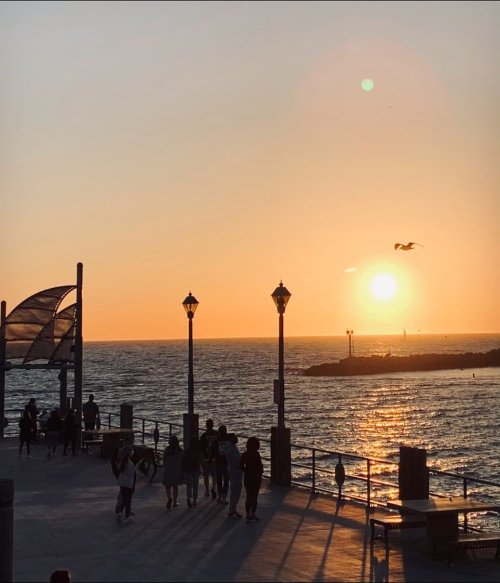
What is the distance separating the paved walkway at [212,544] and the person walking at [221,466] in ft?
0.91

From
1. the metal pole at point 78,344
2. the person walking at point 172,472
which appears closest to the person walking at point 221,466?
the person walking at point 172,472

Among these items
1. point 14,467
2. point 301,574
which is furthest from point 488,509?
point 14,467

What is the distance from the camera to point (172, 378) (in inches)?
6230

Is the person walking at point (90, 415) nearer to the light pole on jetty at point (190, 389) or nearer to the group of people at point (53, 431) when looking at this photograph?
the group of people at point (53, 431)

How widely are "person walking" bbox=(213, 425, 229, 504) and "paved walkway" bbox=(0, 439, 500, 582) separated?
10.9 inches

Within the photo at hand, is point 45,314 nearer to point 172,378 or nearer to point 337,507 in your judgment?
point 337,507

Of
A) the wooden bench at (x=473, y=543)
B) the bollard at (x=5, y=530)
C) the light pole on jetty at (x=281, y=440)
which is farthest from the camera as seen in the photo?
the light pole on jetty at (x=281, y=440)

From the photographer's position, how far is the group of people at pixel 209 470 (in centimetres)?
1667

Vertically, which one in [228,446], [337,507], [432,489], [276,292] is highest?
[276,292]

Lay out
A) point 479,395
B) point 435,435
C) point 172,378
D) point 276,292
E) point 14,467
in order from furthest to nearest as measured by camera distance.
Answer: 1. point 172,378
2. point 479,395
3. point 435,435
4. point 14,467
5. point 276,292

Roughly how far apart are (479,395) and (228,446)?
104 metres

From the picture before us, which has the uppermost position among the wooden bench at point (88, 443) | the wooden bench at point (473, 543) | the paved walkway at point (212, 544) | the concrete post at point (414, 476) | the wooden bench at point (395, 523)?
the concrete post at point (414, 476)

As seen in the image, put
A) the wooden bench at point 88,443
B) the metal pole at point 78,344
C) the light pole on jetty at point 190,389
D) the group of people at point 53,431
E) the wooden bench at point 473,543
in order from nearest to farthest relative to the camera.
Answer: the wooden bench at point 473,543
the light pole on jetty at point 190,389
the group of people at point 53,431
the wooden bench at point 88,443
the metal pole at point 78,344

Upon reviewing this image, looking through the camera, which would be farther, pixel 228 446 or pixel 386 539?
pixel 228 446
